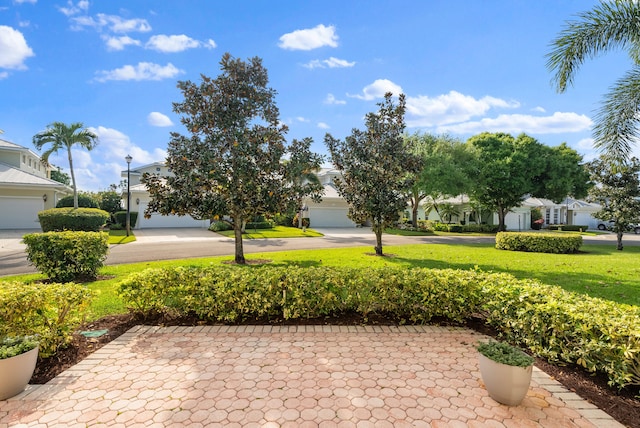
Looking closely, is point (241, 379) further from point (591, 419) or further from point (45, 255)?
point (45, 255)

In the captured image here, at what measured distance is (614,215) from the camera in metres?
16.3

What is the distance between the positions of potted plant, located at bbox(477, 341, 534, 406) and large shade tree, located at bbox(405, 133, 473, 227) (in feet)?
62.7

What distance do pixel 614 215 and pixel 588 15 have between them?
1341cm

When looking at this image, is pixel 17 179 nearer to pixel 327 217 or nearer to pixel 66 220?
pixel 66 220

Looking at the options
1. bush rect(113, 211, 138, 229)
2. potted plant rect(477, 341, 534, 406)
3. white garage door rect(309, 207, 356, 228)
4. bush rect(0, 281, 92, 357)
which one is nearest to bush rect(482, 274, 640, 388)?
potted plant rect(477, 341, 534, 406)

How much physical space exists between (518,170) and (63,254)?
29.3 m

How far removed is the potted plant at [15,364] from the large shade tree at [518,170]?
2664cm

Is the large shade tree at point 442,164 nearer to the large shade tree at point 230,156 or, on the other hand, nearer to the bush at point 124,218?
the large shade tree at point 230,156

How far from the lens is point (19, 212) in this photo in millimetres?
22047

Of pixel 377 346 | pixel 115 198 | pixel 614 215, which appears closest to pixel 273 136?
pixel 377 346

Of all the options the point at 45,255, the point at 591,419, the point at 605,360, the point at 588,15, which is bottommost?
the point at 591,419

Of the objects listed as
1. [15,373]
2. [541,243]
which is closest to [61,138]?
[15,373]

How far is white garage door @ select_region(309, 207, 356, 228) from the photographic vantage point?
3109 cm

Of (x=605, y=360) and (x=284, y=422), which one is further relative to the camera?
(x=605, y=360)
